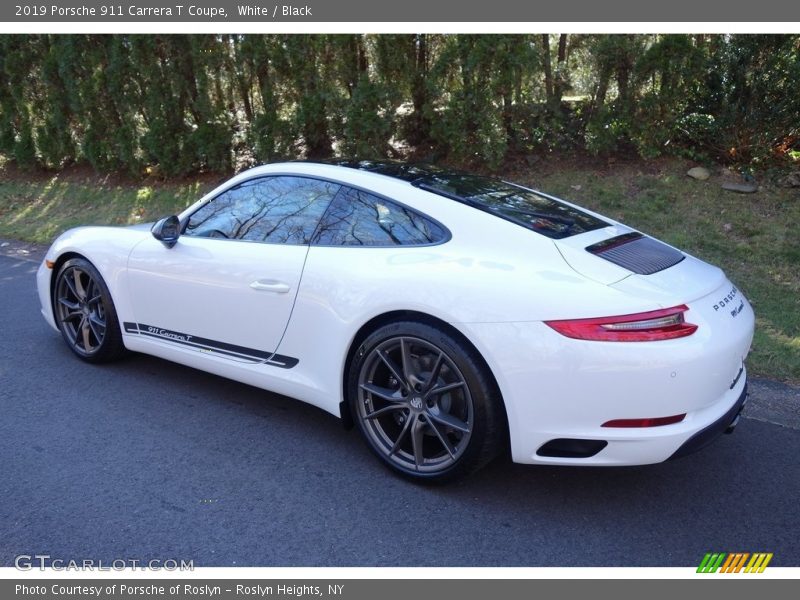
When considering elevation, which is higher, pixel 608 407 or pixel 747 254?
pixel 608 407

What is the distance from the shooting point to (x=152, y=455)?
3621 millimetres

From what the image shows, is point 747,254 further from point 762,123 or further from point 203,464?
point 203,464

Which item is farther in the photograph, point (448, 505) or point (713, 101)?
point (713, 101)

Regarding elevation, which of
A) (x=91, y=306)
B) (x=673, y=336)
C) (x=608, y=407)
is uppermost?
(x=673, y=336)

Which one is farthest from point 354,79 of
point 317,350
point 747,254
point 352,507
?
point 352,507

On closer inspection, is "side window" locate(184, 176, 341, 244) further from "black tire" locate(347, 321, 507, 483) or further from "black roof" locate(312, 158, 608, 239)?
"black tire" locate(347, 321, 507, 483)

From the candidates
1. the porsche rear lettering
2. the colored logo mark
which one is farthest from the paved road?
the porsche rear lettering

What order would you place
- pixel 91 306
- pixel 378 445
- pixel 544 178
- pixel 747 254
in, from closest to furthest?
pixel 378 445 < pixel 91 306 < pixel 747 254 < pixel 544 178

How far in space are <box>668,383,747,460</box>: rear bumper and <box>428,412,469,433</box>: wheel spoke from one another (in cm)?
85

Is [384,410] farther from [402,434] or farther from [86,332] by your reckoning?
[86,332]

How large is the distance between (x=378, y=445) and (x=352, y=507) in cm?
37

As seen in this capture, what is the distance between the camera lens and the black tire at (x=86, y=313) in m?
4.60

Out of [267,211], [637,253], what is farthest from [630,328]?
[267,211]

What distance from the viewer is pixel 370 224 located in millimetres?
3570
